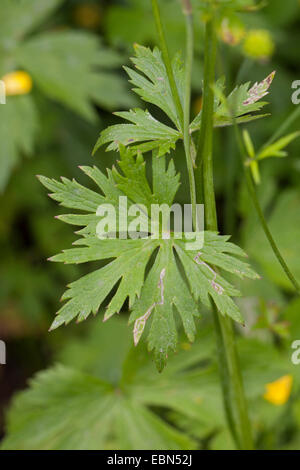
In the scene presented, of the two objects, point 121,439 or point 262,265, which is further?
point 262,265

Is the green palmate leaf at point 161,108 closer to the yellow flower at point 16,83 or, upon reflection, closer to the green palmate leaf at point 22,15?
the yellow flower at point 16,83

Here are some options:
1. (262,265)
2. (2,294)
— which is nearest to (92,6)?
(2,294)

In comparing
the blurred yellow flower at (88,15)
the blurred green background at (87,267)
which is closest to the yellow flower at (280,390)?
the blurred green background at (87,267)

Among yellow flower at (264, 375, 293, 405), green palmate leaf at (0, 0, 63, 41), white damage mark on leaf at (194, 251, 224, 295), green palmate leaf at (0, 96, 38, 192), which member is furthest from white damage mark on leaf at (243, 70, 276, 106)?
green palmate leaf at (0, 0, 63, 41)

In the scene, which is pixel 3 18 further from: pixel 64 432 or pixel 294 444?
pixel 294 444

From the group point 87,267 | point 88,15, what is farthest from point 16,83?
point 87,267
